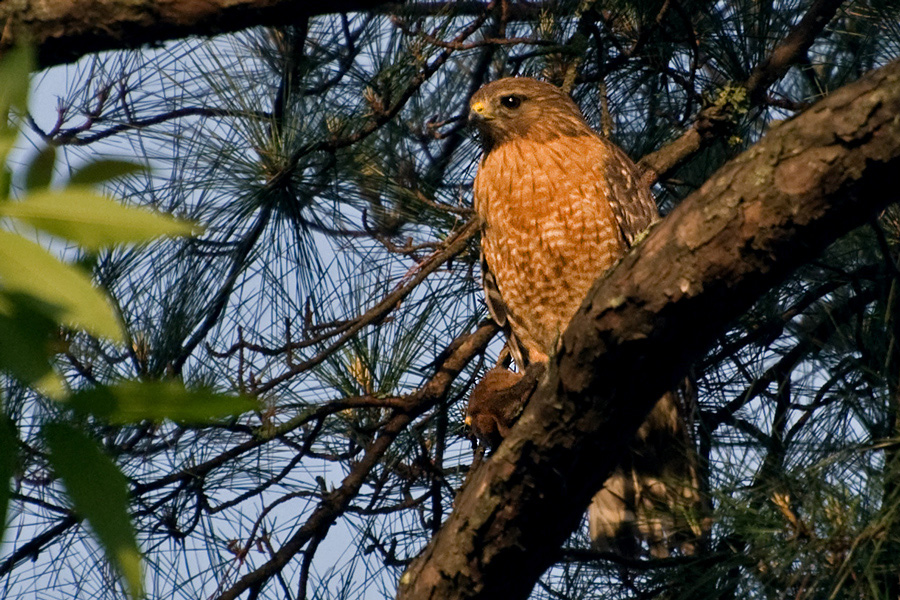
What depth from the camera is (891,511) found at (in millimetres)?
2059

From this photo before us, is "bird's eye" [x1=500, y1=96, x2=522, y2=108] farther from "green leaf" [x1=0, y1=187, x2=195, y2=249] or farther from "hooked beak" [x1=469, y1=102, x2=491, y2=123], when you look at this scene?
"green leaf" [x1=0, y1=187, x2=195, y2=249]

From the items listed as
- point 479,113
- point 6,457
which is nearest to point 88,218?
point 6,457

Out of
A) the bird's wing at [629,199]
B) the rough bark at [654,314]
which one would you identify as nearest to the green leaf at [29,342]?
the rough bark at [654,314]

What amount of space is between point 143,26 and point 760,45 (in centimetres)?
209

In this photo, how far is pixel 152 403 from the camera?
67 cm

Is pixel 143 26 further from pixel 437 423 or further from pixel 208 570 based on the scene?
pixel 208 570

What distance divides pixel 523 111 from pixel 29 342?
10.4 ft

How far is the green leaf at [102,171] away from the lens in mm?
655

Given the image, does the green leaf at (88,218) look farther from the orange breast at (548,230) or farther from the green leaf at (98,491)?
the orange breast at (548,230)

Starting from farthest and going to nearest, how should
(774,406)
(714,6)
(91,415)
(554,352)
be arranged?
(714,6) → (774,406) → (554,352) → (91,415)

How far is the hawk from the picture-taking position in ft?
11.5

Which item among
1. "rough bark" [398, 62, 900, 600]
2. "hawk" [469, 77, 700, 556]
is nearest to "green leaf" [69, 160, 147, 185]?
"rough bark" [398, 62, 900, 600]

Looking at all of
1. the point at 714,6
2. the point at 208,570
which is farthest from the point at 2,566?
the point at 714,6

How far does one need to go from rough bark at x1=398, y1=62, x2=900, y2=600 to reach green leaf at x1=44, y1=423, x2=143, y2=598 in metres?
1.34
